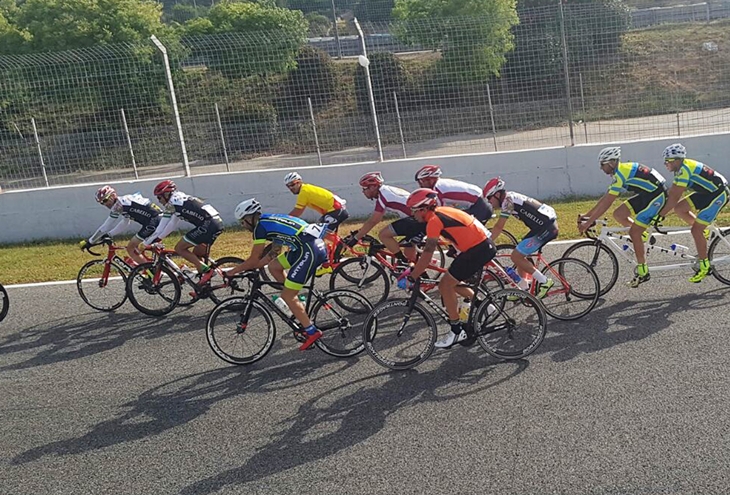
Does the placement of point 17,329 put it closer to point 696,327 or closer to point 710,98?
point 696,327

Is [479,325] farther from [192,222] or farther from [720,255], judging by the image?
[192,222]

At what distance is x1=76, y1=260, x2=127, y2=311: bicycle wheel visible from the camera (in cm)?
898

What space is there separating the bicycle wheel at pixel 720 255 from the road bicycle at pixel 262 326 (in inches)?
168

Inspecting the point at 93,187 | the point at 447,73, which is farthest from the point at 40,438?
the point at 447,73

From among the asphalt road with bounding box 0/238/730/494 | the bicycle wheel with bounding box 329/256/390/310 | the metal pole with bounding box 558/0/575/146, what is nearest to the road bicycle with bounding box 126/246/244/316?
the asphalt road with bounding box 0/238/730/494

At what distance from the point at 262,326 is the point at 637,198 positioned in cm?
458

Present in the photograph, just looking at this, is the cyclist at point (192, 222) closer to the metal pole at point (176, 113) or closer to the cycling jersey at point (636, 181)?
the metal pole at point (176, 113)

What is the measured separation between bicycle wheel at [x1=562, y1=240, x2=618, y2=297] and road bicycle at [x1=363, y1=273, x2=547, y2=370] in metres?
1.82

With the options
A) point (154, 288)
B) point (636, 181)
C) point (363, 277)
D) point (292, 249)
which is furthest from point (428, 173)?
point (154, 288)

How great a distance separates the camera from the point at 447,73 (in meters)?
15.0

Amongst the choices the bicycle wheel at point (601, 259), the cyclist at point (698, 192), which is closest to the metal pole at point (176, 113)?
the bicycle wheel at point (601, 259)

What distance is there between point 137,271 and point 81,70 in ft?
23.2

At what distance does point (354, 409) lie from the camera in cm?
563

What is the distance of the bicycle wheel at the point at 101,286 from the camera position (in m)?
8.98
